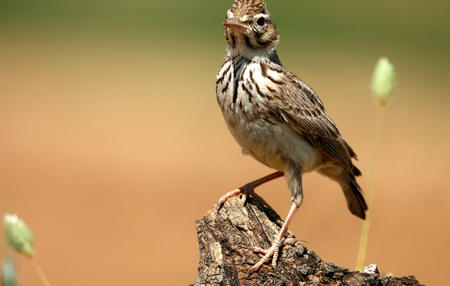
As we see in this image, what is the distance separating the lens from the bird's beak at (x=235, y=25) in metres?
5.98

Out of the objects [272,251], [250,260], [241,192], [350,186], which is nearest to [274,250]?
[272,251]

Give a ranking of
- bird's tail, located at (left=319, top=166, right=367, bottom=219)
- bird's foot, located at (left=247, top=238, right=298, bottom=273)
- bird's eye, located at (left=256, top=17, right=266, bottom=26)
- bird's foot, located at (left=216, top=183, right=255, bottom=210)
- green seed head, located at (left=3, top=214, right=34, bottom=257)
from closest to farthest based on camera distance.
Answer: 1. green seed head, located at (left=3, top=214, right=34, bottom=257)
2. bird's foot, located at (left=247, top=238, right=298, bottom=273)
3. bird's foot, located at (left=216, top=183, right=255, bottom=210)
4. bird's eye, located at (left=256, top=17, right=266, bottom=26)
5. bird's tail, located at (left=319, top=166, right=367, bottom=219)

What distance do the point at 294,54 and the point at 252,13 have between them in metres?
17.8

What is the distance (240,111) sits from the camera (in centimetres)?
612

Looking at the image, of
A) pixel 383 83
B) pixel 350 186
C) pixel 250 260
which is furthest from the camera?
pixel 350 186

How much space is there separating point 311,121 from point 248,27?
1.06 metres

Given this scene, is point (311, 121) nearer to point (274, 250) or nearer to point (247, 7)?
point (247, 7)

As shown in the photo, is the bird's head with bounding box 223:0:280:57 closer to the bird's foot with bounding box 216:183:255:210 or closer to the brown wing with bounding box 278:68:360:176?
the brown wing with bounding box 278:68:360:176

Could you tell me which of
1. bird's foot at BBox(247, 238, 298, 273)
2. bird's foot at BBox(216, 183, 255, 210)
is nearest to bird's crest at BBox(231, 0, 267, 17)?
bird's foot at BBox(216, 183, 255, 210)

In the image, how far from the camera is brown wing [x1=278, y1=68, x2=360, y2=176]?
6.33 metres

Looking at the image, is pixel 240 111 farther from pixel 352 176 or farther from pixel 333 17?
pixel 333 17

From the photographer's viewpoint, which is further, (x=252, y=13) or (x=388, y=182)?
(x=388, y=182)

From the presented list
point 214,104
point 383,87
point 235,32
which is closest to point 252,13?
point 235,32

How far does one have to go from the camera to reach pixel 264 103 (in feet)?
20.2
